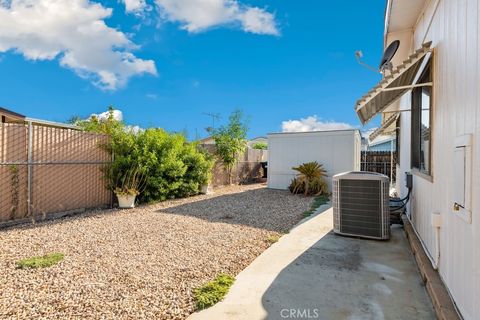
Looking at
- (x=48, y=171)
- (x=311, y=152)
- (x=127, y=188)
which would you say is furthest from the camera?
(x=311, y=152)

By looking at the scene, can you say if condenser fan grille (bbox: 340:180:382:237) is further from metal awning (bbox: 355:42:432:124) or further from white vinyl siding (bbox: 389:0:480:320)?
metal awning (bbox: 355:42:432:124)

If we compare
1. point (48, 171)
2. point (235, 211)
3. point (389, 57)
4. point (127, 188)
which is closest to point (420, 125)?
point (389, 57)

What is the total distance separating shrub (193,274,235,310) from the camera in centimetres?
271

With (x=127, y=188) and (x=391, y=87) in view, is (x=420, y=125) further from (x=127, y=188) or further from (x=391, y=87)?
(x=127, y=188)

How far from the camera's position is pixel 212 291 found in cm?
292

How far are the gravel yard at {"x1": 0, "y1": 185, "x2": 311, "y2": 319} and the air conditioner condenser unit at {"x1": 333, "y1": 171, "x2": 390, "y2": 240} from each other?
55.6 inches

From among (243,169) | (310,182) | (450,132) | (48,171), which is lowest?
(310,182)

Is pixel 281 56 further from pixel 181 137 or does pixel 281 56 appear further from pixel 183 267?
pixel 183 267

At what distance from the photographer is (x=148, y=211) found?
7.57m

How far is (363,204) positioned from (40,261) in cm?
498

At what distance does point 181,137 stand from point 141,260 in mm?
6390

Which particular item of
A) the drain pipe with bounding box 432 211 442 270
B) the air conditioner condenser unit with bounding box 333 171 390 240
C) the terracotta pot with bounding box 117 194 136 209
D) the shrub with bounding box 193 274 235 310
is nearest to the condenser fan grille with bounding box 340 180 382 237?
the air conditioner condenser unit with bounding box 333 171 390 240

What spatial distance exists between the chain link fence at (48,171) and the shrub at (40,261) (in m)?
3.23

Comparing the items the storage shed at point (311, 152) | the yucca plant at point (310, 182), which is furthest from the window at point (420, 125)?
the storage shed at point (311, 152)
